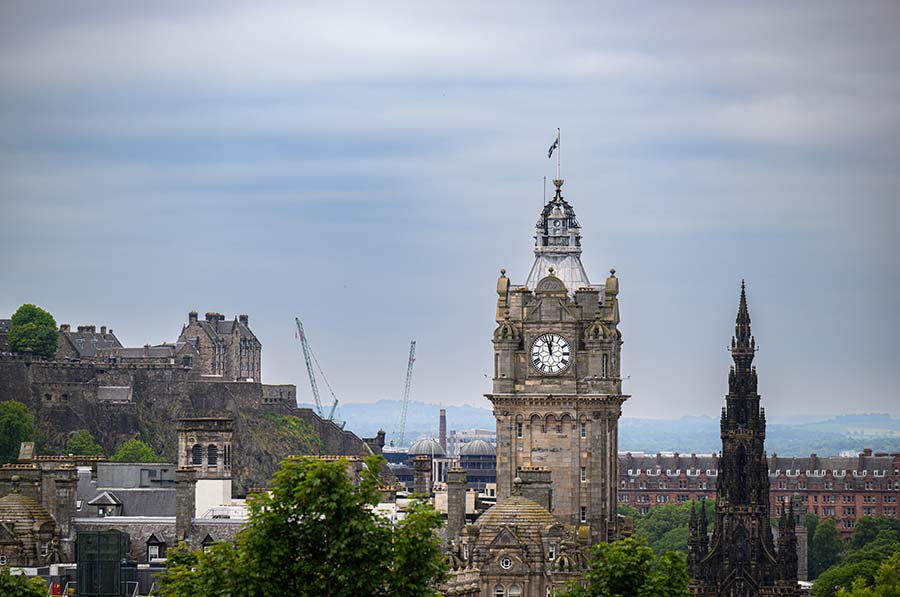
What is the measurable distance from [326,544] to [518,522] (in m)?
29.3

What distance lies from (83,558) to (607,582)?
28.9 metres

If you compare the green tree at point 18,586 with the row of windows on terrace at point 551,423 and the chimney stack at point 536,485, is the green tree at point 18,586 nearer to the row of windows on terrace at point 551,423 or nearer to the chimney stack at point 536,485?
the chimney stack at point 536,485

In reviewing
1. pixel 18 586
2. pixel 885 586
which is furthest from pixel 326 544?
pixel 885 586

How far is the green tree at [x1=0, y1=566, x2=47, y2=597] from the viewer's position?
92875mm

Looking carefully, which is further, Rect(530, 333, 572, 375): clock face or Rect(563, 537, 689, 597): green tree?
Rect(530, 333, 572, 375): clock face

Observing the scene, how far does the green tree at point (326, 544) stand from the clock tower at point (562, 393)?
37789 mm

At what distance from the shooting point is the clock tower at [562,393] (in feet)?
385

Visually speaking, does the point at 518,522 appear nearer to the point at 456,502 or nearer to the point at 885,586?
the point at 456,502

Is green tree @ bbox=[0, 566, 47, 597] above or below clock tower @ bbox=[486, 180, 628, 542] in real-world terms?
below

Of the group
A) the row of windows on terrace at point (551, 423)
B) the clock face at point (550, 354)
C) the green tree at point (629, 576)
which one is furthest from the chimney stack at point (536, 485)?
the green tree at point (629, 576)

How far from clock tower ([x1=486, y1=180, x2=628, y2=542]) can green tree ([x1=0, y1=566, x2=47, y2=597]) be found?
26.8m

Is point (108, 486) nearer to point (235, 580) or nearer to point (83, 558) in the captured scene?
point (83, 558)

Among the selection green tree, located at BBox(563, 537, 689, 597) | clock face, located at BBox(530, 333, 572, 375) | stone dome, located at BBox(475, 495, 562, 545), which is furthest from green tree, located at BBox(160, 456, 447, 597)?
clock face, located at BBox(530, 333, 572, 375)

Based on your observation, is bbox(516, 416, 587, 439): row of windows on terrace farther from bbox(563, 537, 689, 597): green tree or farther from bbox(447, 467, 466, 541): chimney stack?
bbox(563, 537, 689, 597): green tree
